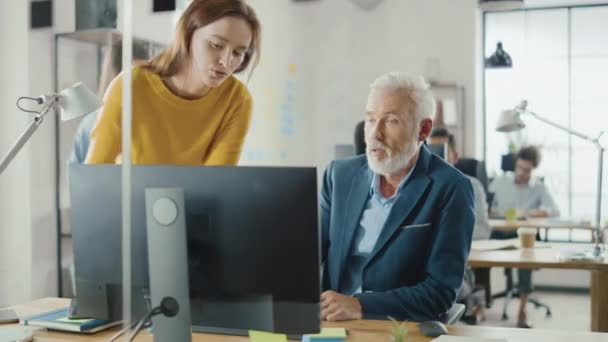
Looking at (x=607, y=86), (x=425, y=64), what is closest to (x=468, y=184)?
(x=425, y=64)

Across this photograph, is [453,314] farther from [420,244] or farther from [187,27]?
[187,27]

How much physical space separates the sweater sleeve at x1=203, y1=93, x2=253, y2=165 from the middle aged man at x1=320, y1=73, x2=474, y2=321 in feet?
1.32

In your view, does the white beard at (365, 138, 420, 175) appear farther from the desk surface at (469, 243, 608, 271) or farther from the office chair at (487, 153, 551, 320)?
the office chair at (487, 153, 551, 320)

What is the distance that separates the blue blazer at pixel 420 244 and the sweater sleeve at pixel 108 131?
2.66ft

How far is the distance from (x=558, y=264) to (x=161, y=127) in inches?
76.4

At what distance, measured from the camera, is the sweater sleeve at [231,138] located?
Result: 273 centimetres

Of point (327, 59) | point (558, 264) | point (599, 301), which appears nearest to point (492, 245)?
point (558, 264)

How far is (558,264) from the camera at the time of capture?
11.5 ft

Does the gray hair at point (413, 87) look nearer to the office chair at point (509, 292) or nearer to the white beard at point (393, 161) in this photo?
the white beard at point (393, 161)

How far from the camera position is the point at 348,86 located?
15.4 ft

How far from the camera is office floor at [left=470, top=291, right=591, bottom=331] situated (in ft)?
17.0

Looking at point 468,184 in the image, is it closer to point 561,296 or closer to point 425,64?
point 425,64

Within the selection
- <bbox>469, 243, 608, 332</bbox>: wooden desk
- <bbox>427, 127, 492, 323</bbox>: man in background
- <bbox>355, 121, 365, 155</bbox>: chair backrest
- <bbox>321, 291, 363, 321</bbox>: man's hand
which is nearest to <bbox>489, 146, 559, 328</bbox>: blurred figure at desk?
<bbox>427, 127, 492, 323</bbox>: man in background

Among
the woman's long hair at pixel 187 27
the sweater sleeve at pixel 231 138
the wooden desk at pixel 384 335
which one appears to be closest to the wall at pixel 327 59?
the sweater sleeve at pixel 231 138
